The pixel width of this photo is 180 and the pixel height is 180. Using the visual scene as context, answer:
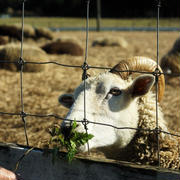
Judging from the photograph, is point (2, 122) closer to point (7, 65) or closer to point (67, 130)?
point (67, 130)

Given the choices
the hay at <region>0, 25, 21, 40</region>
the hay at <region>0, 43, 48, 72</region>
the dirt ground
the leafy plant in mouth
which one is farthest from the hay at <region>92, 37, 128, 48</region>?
the leafy plant in mouth

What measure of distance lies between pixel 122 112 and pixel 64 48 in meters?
9.72

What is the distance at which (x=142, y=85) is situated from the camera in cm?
303

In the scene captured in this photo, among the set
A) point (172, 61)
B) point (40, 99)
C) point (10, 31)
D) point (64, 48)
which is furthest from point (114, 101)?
point (10, 31)

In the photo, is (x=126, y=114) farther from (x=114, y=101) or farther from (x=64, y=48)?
(x=64, y=48)

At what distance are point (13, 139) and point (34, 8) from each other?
55445mm

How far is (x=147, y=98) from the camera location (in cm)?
335

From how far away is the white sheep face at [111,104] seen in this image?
2.92 metres

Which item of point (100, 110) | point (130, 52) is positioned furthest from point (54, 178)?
point (130, 52)

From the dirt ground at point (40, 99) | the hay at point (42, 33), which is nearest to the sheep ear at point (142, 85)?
the dirt ground at point (40, 99)

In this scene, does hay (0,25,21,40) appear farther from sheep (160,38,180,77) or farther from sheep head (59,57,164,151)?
sheep head (59,57,164,151)

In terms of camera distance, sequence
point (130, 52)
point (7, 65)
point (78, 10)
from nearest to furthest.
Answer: point (7, 65) → point (130, 52) → point (78, 10)

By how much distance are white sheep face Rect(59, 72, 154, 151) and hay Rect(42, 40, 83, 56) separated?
9.35 m

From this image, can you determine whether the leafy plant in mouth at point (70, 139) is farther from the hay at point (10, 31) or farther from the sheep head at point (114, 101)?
the hay at point (10, 31)
